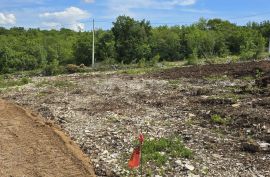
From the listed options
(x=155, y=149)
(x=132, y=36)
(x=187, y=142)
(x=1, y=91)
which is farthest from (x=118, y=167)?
(x=132, y=36)

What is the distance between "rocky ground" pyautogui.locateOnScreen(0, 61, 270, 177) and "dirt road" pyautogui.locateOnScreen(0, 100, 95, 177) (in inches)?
20.3

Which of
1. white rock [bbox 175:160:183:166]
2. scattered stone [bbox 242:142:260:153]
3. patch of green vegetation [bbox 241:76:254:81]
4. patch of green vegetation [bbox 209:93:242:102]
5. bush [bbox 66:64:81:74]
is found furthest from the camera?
bush [bbox 66:64:81:74]

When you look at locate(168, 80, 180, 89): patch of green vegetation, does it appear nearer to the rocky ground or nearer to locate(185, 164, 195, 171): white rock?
the rocky ground

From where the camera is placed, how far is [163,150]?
35.9 feet

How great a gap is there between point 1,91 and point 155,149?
13817 mm

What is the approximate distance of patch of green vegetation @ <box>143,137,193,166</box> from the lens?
404 inches

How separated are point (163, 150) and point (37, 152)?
3.22 metres

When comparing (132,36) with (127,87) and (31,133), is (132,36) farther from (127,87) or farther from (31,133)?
(31,133)

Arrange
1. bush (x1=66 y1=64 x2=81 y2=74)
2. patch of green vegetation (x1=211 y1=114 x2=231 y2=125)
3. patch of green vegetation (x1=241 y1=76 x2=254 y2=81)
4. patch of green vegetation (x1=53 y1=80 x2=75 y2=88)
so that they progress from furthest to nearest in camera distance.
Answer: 1. bush (x1=66 y1=64 x2=81 y2=74)
2. patch of green vegetation (x1=53 y1=80 x2=75 y2=88)
3. patch of green vegetation (x1=241 y1=76 x2=254 y2=81)
4. patch of green vegetation (x1=211 y1=114 x2=231 y2=125)

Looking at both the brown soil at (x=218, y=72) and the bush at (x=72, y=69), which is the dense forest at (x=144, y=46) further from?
the brown soil at (x=218, y=72)

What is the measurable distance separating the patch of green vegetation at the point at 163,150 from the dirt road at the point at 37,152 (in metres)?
1.51

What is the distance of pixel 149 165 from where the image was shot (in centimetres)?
995

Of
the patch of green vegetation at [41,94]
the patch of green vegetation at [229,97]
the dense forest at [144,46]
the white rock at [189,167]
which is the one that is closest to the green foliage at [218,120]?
the patch of green vegetation at [229,97]

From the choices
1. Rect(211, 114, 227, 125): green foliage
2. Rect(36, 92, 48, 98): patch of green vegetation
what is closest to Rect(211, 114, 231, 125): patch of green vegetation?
Rect(211, 114, 227, 125): green foliage
